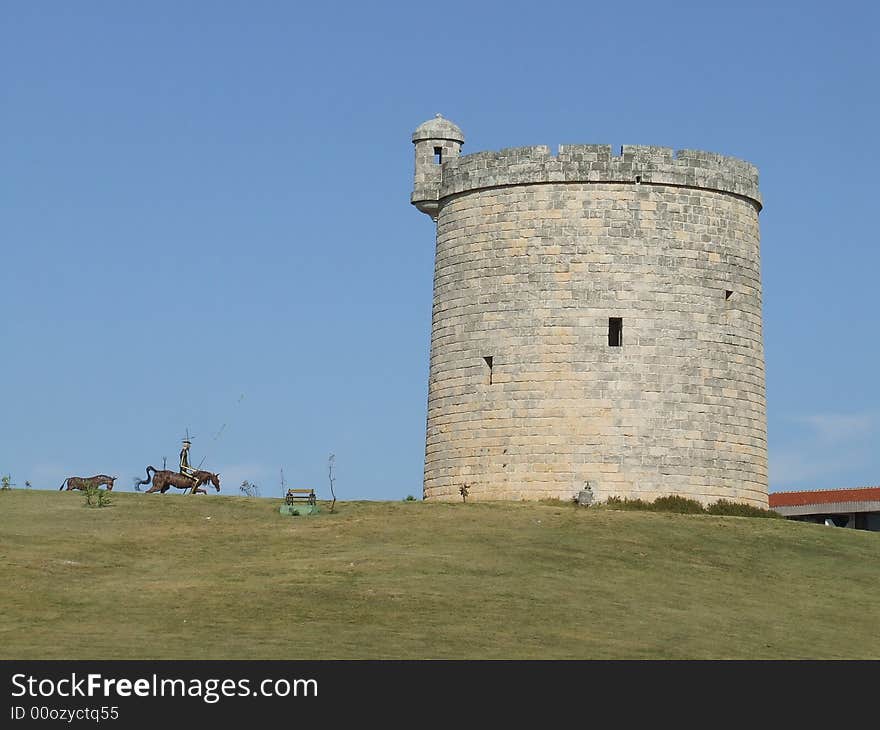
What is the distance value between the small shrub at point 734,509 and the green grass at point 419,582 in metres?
0.89

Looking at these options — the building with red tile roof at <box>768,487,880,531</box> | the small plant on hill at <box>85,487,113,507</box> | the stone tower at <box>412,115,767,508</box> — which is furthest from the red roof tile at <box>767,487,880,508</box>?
the small plant on hill at <box>85,487,113,507</box>

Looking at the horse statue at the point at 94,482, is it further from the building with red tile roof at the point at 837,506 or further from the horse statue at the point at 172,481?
the building with red tile roof at the point at 837,506

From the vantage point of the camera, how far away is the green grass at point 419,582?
31312mm

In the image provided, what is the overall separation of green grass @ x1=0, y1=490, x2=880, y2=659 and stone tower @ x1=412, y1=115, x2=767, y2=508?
203cm

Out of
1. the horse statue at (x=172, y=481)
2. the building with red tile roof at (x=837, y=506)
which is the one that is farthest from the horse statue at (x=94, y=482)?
the building with red tile roof at (x=837, y=506)

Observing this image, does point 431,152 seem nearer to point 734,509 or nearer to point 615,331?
point 615,331

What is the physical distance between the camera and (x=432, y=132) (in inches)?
2101

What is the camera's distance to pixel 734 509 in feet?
159

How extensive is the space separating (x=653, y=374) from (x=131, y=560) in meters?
15.9

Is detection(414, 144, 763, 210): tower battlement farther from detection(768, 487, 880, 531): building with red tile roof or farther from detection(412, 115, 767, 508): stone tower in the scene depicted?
detection(768, 487, 880, 531): building with red tile roof

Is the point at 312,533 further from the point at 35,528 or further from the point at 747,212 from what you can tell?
the point at 747,212
